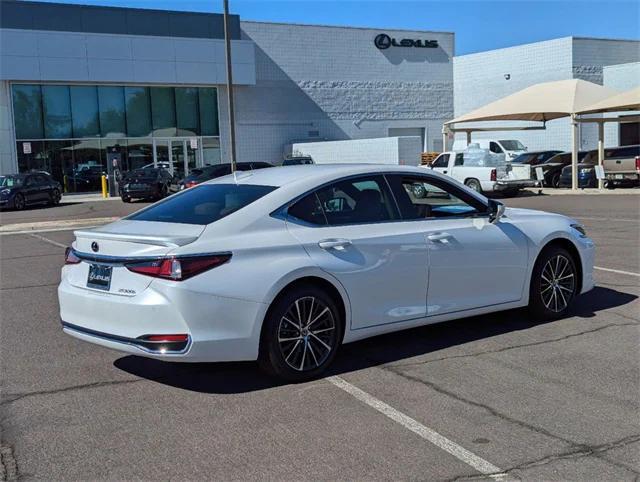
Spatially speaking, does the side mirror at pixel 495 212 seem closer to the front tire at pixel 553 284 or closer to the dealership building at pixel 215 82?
the front tire at pixel 553 284

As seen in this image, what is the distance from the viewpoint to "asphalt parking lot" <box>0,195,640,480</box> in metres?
3.90

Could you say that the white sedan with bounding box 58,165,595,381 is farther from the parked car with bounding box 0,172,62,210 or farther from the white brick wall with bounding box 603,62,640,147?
the white brick wall with bounding box 603,62,640,147

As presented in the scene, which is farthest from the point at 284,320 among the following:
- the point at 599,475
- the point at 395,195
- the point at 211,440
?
the point at 599,475

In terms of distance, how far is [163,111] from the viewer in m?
40.1

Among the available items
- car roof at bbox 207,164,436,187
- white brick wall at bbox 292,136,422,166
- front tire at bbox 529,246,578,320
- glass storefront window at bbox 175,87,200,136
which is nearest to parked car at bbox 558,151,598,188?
white brick wall at bbox 292,136,422,166

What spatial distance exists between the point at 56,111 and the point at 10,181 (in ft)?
31.5

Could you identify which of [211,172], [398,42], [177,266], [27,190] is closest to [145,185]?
[211,172]

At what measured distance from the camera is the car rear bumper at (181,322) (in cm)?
476

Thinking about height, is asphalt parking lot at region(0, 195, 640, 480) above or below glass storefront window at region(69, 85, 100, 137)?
below

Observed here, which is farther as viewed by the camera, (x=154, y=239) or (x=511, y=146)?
(x=511, y=146)

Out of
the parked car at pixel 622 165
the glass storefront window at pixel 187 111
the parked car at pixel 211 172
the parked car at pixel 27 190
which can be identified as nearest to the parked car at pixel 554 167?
the parked car at pixel 622 165

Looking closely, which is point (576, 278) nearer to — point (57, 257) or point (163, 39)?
point (57, 257)

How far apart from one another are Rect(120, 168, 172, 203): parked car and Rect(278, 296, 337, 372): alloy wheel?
26.1 m

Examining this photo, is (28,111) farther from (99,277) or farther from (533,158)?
(99,277)
